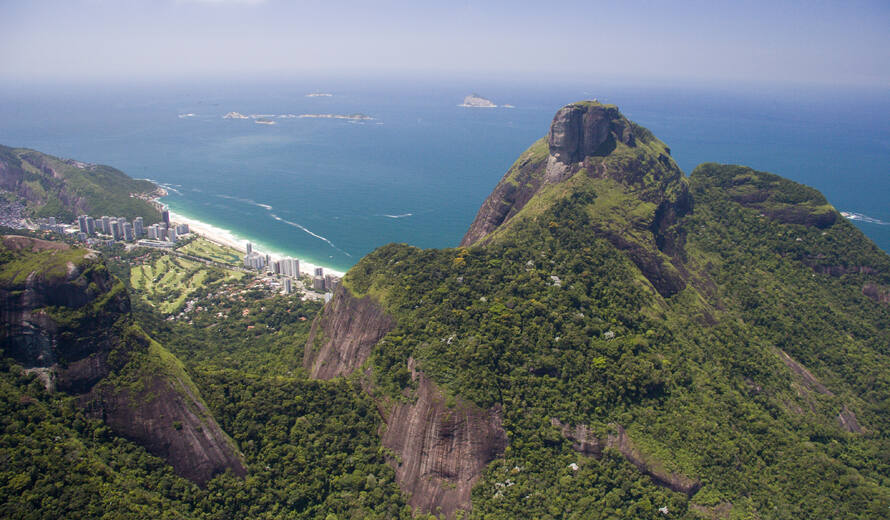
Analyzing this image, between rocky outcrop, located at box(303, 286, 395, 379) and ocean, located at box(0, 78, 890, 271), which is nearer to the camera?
rocky outcrop, located at box(303, 286, 395, 379)

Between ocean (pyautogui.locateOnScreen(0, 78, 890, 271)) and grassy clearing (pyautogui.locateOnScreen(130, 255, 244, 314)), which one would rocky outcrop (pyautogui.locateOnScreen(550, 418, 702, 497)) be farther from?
ocean (pyautogui.locateOnScreen(0, 78, 890, 271))

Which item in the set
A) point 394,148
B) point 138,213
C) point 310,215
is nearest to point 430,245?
point 310,215

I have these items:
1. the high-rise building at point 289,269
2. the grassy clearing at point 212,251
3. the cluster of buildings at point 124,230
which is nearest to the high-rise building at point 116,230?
the cluster of buildings at point 124,230

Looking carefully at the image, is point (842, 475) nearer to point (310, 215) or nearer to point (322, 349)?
point (322, 349)

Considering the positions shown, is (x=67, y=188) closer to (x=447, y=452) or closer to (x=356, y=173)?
(x=356, y=173)

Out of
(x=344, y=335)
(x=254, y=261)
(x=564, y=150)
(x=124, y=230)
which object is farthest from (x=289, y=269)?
(x=564, y=150)

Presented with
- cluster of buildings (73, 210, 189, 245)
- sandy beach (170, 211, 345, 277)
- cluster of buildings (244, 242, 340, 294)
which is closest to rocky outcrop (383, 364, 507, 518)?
cluster of buildings (244, 242, 340, 294)
